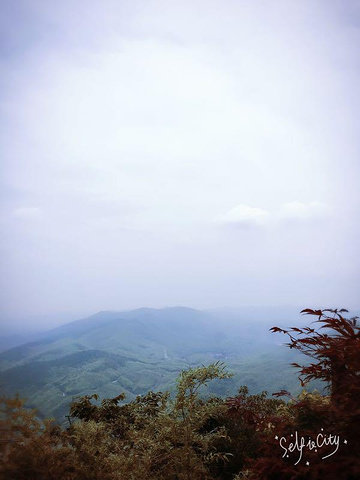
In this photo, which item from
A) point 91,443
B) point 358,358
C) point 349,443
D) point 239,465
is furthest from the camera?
point 239,465

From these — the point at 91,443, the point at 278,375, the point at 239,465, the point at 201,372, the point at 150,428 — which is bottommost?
the point at 278,375

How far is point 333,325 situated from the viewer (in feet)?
9.16

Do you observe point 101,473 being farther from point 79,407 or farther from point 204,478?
point 79,407

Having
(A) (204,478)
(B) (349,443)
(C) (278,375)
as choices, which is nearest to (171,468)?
(A) (204,478)

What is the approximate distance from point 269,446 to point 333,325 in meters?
1.31

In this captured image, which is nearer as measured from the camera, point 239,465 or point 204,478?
point 204,478

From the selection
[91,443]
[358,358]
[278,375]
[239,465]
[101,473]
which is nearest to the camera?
[358,358]

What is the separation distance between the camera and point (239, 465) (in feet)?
15.5

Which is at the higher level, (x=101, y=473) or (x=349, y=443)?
(x=349, y=443)

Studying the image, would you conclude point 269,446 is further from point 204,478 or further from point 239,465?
point 239,465

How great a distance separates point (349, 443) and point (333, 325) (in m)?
1.02

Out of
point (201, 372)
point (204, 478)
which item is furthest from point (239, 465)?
→ point (201, 372)

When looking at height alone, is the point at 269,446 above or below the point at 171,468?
above

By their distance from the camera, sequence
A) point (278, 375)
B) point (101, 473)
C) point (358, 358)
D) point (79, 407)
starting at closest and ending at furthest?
point (358, 358)
point (101, 473)
point (79, 407)
point (278, 375)
